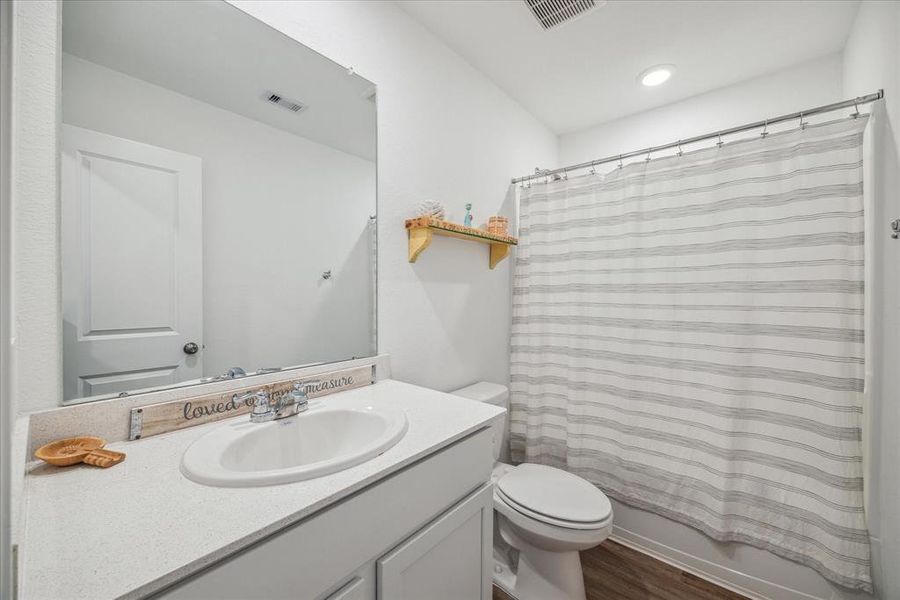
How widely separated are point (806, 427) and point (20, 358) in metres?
2.28

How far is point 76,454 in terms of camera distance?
0.68 meters

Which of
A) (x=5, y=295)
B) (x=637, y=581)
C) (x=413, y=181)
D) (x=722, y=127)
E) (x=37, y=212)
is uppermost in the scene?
(x=722, y=127)

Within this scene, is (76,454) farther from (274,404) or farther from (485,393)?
(485,393)

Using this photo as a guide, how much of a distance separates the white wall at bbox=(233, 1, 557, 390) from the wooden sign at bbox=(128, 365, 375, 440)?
10.7 inches

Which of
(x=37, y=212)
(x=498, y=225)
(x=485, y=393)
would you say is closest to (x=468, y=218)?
(x=498, y=225)

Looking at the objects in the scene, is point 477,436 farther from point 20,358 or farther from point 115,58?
point 115,58

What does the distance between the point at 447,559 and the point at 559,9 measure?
6.57ft

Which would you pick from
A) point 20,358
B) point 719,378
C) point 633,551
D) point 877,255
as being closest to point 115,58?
point 20,358

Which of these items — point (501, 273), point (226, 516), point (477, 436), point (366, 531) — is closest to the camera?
point (226, 516)

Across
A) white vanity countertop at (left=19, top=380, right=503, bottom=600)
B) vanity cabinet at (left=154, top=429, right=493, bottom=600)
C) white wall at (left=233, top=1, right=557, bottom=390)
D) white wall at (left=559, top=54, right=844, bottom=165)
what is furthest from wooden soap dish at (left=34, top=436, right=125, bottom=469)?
white wall at (left=559, top=54, right=844, bottom=165)

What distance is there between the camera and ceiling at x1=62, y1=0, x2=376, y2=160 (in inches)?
32.8

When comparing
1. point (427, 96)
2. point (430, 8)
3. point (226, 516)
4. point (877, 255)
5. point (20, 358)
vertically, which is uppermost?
point (430, 8)

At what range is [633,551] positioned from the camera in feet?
5.49

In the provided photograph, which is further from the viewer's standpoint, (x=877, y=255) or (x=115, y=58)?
(x=877, y=255)
